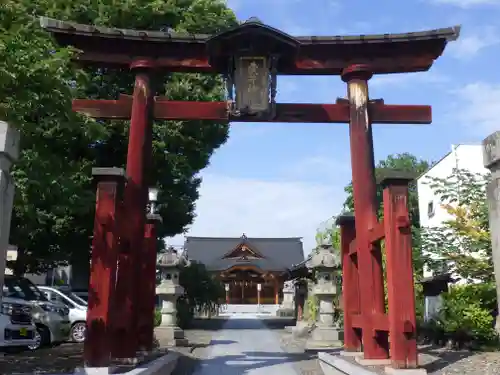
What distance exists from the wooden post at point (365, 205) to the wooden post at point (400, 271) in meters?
1.10

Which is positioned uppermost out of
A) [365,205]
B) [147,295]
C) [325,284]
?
[365,205]

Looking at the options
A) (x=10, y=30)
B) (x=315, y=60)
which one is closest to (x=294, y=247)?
(x=315, y=60)

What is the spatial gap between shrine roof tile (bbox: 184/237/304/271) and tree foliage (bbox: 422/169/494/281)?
3437cm

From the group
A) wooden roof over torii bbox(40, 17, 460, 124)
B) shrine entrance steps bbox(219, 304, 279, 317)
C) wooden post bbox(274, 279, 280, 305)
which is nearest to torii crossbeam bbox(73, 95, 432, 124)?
wooden roof over torii bbox(40, 17, 460, 124)

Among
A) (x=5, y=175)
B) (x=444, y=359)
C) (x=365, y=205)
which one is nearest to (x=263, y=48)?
(x=365, y=205)

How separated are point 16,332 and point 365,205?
24.9 ft

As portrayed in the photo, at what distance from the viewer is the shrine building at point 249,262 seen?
160 feet

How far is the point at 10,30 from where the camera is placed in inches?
278

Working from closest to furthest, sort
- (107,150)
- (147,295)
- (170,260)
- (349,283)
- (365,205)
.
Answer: (365,205) → (349,283) → (147,295) → (170,260) → (107,150)

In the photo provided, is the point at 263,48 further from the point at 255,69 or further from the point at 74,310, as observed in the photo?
the point at 74,310

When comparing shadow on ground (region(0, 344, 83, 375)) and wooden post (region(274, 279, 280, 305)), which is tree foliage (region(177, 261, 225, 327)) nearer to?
shadow on ground (region(0, 344, 83, 375))

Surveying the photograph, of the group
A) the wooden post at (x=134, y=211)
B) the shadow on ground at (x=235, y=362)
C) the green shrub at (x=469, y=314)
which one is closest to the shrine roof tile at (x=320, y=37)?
the wooden post at (x=134, y=211)

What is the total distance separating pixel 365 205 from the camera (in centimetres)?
915

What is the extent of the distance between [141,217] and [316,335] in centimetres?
839
